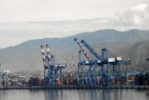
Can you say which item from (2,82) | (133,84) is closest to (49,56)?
(133,84)

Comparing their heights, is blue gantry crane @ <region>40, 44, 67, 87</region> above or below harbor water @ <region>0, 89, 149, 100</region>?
above

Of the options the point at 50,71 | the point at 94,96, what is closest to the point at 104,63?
the point at 50,71

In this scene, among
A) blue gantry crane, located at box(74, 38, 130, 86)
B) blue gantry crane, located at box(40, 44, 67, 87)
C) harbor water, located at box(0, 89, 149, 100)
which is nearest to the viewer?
harbor water, located at box(0, 89, 149, 100)

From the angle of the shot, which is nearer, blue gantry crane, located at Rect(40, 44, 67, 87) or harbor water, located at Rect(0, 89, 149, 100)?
harbor water, located at Rect(0, 89, 149, 100)

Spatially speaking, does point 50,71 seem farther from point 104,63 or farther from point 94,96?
point 94,96

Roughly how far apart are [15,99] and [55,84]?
3876cm

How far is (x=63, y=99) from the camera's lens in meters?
78.7

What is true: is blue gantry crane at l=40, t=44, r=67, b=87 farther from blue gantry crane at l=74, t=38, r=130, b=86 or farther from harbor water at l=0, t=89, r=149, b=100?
harbor water at l=0, t=89, r=149, b=100

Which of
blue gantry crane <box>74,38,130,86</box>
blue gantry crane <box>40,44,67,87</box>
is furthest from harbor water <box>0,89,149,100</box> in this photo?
blue gantry crane <box>40,44,67,87</box>

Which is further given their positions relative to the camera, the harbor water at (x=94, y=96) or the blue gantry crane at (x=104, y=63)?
the blue gantry crane at (x=104, y=63)

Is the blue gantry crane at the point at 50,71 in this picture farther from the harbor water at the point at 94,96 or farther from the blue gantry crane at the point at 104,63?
the harbor water at the point at 94,96

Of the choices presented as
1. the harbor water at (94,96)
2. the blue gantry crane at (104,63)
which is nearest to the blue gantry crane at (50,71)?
the blue gantry crane at (104,63)

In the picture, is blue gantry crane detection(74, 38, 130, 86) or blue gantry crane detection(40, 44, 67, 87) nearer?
blue gantry crane detection(74, 38, 130, 86)

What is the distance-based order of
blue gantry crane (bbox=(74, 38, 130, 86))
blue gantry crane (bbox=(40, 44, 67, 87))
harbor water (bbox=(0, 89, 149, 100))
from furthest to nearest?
blue gantry crane (bbox=(40, 44, 67, 87)), blue gantry crane (bbox=(74, 38, 130, 86)), harbor water (bbox=(0, 89, 149, 100))
